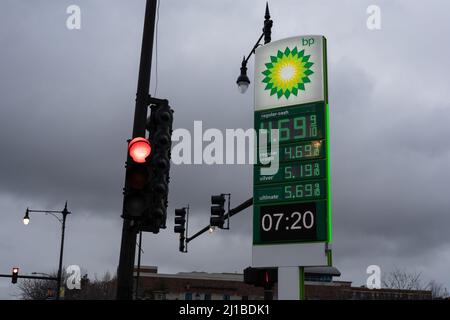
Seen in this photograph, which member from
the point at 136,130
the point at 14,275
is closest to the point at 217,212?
the point at 136,130

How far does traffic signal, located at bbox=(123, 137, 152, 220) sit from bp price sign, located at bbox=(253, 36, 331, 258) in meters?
10.8

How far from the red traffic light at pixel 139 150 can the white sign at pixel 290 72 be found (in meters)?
11.9

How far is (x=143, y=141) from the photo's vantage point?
8422 mm

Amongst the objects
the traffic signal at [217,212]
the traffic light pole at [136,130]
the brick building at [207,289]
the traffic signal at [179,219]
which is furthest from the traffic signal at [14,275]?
the brick building at [207,289]

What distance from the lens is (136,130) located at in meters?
9.02

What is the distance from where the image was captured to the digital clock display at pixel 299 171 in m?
18.6

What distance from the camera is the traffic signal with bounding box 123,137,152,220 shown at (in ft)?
27.0

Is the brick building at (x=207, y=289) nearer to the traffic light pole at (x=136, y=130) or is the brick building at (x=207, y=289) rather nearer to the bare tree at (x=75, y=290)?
the bare tree at (x=75, y=290)

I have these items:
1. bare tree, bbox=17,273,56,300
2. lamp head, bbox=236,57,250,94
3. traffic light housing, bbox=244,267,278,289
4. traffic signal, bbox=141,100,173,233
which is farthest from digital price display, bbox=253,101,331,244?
bare tree, bbox=17,273,56,300

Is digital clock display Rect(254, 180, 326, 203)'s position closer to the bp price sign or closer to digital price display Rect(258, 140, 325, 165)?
the bp price sign

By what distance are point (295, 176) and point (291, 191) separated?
0.47m
